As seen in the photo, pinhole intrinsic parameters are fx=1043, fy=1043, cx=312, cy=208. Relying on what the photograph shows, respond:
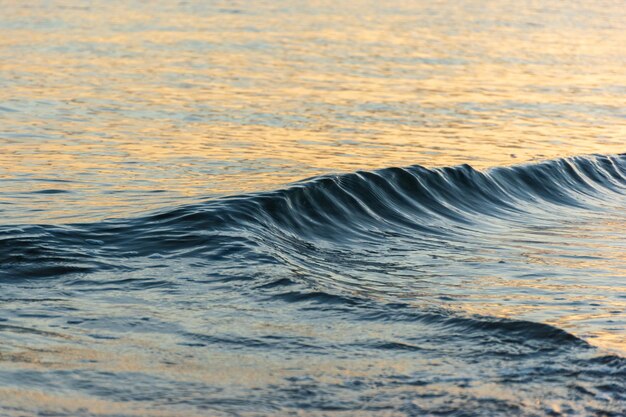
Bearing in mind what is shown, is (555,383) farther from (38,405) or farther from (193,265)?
(193,265)

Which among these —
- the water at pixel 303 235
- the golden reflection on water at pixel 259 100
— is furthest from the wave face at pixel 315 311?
the golden reflection on water at pixel 259 100

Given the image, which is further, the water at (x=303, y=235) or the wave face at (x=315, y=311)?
the water at (x=303, y=235)

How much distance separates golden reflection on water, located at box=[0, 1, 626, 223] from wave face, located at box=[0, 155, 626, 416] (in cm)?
139

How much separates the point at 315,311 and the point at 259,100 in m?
11.8

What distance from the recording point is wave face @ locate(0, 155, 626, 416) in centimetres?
601

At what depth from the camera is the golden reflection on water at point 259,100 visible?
43.4ft

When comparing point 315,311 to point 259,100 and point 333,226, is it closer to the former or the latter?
point 333,226

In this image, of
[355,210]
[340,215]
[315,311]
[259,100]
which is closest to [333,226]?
[340,215]

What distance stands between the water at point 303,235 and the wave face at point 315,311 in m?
0.03

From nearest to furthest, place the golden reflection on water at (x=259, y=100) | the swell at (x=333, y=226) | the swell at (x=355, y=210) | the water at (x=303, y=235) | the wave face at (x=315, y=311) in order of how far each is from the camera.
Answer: the wave face at (x=315, y=311), the water at (x=303, y=235), the swell at (x=333, y=226), the swell at (x=355, y=210), the golden reflection on water at (x=259, y=100)

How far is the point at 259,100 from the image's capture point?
19.0 metres

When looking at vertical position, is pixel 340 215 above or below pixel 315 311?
above

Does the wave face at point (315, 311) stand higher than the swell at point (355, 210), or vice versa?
the swell at point (355, 210)

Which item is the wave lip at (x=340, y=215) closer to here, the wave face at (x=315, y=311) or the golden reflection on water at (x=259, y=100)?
the wave face at (x=315, y=311)
